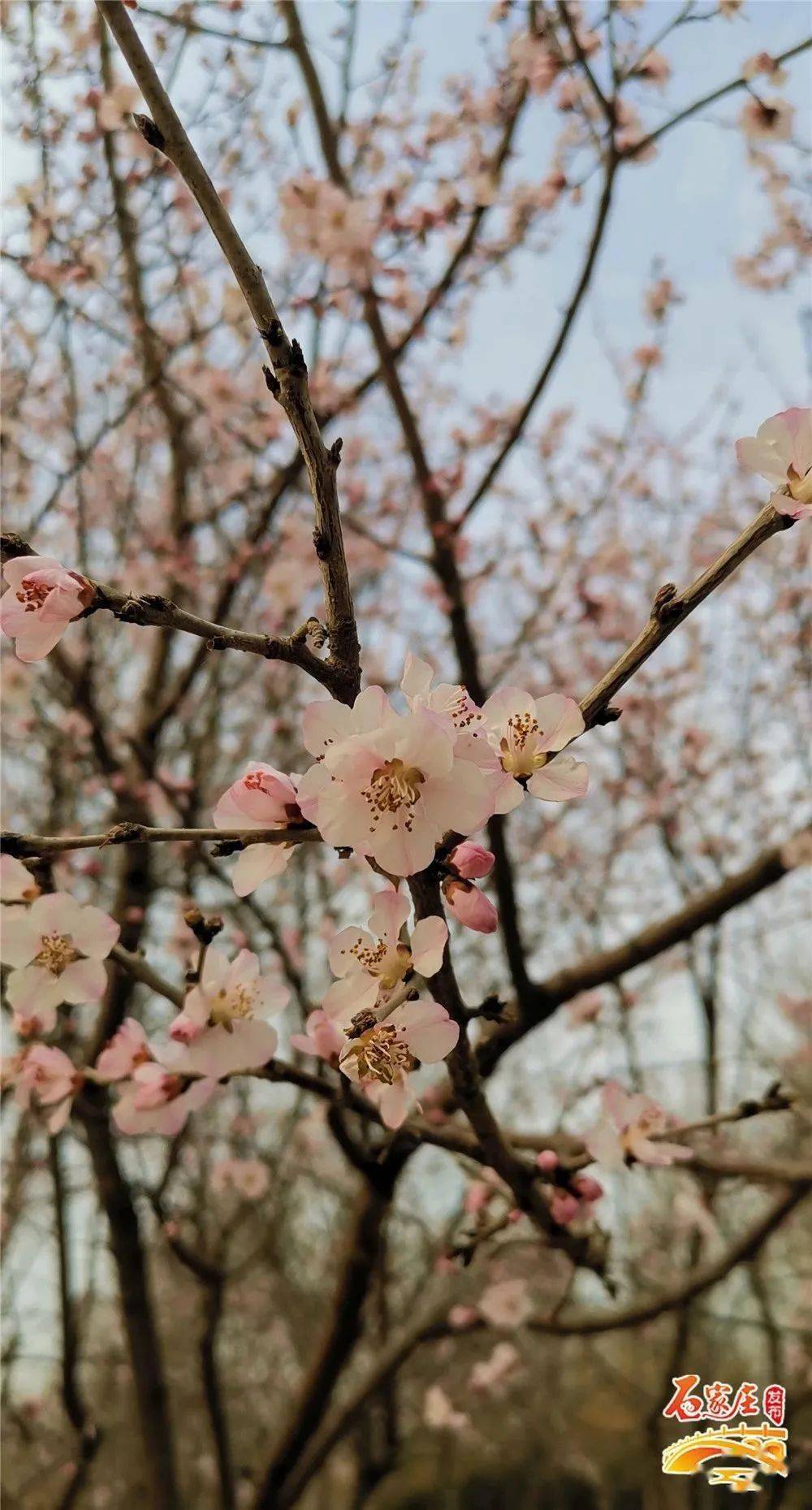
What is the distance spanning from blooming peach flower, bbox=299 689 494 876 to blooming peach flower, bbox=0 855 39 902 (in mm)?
668

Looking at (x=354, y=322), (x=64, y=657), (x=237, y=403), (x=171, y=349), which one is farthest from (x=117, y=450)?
(x=64, y=657)

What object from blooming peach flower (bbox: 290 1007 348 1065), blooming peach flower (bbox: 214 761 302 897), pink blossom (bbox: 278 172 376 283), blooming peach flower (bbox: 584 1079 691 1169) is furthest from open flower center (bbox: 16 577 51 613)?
pink blossom (bbox: 278 172 376 283)

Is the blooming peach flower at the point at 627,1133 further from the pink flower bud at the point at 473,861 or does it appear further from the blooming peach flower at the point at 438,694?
the blooming peach flower at the point at 438,694

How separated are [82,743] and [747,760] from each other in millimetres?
4561

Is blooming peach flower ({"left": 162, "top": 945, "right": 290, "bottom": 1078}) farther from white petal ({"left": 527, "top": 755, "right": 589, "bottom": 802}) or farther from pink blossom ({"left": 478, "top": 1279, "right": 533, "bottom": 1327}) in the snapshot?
pink blossom ({"left": 478, "top": 1279, "right": 533, "bottom": 1327})

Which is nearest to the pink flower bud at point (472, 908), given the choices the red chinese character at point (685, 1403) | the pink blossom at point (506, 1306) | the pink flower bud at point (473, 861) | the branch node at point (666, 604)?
the pink flower bud at point (473, 861)

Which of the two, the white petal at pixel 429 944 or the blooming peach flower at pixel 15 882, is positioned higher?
the blooming peach flower at pixel 15 882

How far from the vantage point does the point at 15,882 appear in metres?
1.46

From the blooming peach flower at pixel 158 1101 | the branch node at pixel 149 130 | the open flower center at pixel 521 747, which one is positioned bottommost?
the blooming peach flower at pixel 158 1101

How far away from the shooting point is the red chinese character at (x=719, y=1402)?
215 cm

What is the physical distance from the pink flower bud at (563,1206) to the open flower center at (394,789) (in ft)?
3.30

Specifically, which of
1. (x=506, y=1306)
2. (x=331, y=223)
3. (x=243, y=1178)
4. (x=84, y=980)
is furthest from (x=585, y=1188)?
(x=243, y=1178)

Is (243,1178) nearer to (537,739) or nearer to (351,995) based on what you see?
(351,995)

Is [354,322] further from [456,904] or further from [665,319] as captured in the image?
[456,904]
